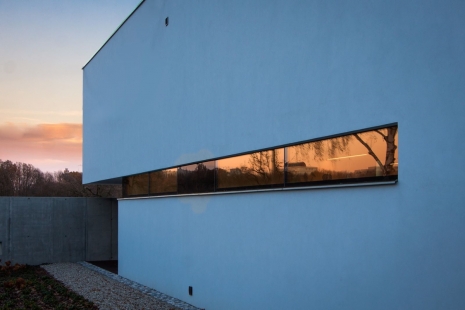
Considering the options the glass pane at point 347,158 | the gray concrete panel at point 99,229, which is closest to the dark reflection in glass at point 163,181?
the glass pane at point 347,158

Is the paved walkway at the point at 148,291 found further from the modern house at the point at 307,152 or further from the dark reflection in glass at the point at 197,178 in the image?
the dark reflection in glass at the point at 197,178

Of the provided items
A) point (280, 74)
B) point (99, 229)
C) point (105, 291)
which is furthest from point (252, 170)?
point (99, 229)

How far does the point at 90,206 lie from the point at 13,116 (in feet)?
14.4

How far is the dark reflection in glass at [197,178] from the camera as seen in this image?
799 cm

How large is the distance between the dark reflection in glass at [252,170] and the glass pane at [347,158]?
10.0 inches

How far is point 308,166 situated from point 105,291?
6.55 m

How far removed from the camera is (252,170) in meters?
6.77

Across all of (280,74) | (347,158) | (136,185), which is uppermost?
(280,74)

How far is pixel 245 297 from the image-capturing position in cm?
669

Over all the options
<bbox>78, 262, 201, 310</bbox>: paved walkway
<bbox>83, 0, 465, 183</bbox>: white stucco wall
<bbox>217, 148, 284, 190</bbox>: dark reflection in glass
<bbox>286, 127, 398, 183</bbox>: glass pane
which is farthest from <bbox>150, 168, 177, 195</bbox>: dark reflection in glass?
<bbox>286, 127, 398, 183</bbox>: glass pane

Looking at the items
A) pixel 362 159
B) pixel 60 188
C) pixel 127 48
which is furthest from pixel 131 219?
pixel 60 188

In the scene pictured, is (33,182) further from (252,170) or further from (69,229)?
(252,170)

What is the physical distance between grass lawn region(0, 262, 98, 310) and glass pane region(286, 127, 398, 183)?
4.94 metres

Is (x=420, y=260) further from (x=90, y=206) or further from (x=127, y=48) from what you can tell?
(x=90, y=206)
